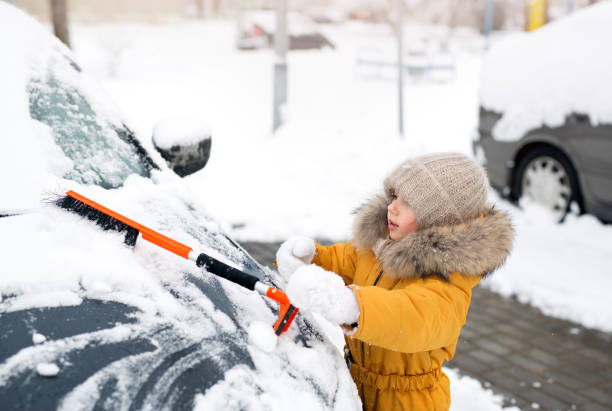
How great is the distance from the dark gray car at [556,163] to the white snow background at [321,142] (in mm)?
194

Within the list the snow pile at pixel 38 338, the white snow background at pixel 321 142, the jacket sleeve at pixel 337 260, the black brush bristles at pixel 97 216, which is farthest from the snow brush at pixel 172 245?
the white snow background at pixel 321 142

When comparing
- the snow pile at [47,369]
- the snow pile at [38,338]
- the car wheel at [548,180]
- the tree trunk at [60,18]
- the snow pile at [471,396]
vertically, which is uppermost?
the tree trunk at [60,18]

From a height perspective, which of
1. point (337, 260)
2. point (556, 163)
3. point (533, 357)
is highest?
point (337, 260)

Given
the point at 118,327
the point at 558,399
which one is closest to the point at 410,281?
the point at 118,327

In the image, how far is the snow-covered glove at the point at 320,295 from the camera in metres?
1.61

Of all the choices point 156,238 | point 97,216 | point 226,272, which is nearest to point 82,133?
point 97,216

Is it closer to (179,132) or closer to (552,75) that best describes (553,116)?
(552,75)

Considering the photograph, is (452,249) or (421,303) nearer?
(421,303)

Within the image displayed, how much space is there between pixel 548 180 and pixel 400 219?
4.29 meters

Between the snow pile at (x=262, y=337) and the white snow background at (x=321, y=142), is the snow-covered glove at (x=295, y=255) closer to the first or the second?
the snow pile at (x=262, y=337)

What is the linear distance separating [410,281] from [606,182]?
3.81 meters

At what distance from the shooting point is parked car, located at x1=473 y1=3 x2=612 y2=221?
207 inches

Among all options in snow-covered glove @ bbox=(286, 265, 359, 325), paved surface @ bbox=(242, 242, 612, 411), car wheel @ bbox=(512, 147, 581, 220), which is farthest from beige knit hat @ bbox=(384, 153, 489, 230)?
car wheel @ bbox=(512, 147, 581, 220)

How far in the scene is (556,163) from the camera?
5.82 meters
